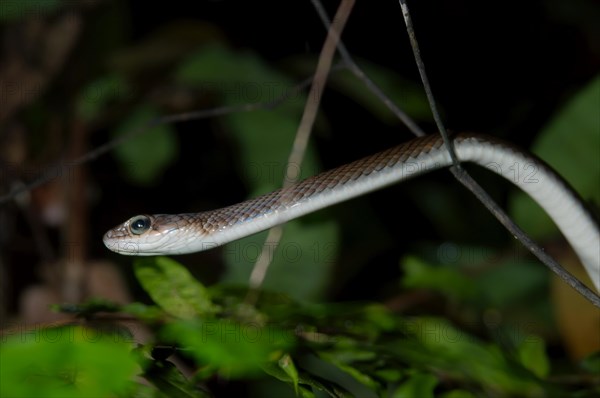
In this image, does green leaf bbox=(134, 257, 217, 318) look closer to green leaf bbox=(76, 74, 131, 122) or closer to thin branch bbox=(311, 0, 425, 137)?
thin branch bbox=(311, 0, 425, 137)

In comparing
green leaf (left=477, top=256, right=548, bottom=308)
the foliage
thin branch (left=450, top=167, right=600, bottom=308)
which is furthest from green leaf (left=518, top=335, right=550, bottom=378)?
green leaf (left=477, top=256, right=548, bottom=308)

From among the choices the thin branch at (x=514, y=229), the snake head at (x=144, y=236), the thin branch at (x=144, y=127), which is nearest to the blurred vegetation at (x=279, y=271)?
the thin branch at (x=144, y=127)

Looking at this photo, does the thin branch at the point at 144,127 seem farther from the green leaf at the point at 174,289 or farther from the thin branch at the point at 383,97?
the green leaf at the point at 174,289

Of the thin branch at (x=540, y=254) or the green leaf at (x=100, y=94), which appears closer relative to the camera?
the thin branch at (x=540, y=254)

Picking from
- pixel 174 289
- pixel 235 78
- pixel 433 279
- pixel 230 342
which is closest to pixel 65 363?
pixel 230 342

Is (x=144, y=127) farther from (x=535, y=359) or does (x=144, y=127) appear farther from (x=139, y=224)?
(x=535, y=359)
